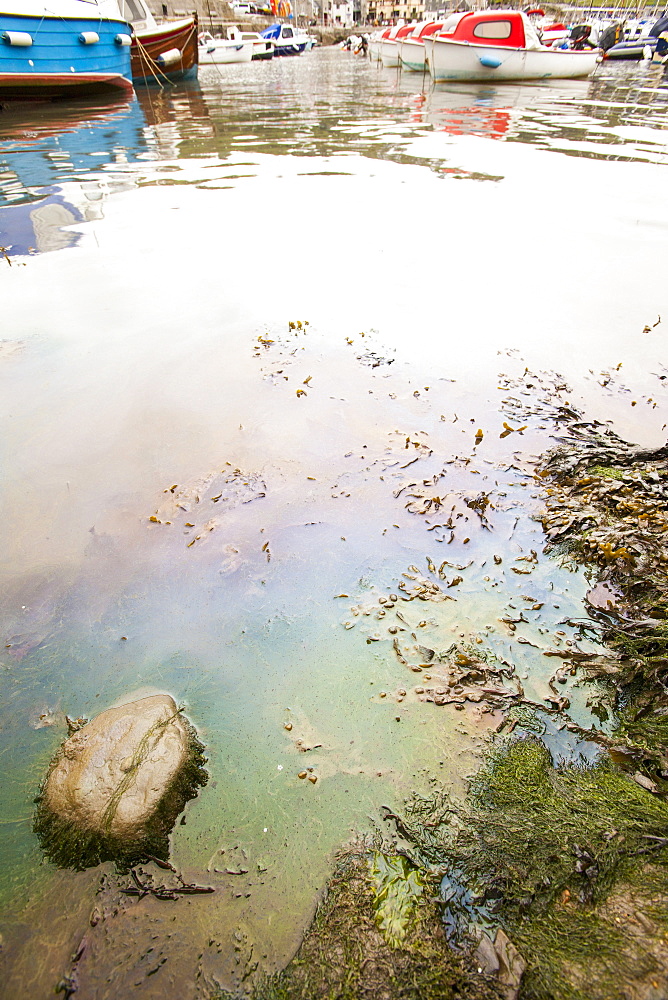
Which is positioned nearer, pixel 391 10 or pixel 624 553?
pixel 624 553

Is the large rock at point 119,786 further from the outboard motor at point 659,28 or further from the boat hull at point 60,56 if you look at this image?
the outboard motor at point 659,28

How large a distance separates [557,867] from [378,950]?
60 centimetres

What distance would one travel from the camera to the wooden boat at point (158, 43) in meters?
22.5

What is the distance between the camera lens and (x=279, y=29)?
4997 cm

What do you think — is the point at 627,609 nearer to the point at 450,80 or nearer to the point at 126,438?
the point at 126,438

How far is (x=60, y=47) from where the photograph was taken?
16.3 metres

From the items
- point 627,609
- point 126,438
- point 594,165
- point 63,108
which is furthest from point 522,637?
point 63,108

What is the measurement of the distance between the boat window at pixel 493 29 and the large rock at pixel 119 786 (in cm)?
3057

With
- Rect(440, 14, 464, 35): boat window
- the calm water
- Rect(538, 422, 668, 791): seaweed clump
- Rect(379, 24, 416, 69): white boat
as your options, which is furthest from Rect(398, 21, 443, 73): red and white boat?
Rect(538, 422, 668, 791): seaweed clump

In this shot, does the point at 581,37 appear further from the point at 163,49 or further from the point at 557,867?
the point at 557,867

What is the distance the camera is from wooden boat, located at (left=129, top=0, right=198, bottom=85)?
73.8 ft

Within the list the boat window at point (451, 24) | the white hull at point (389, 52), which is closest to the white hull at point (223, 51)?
the white hull at point (389, 52)

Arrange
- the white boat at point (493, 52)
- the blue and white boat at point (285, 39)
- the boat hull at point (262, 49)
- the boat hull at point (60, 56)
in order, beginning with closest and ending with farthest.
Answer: the boat hull at point (60, 56), the white boat at point (493, 52), the boat hull at point (262, 49), the blue and white boat at point (285, 39)

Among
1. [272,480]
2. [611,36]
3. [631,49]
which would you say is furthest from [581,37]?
[272,480]
